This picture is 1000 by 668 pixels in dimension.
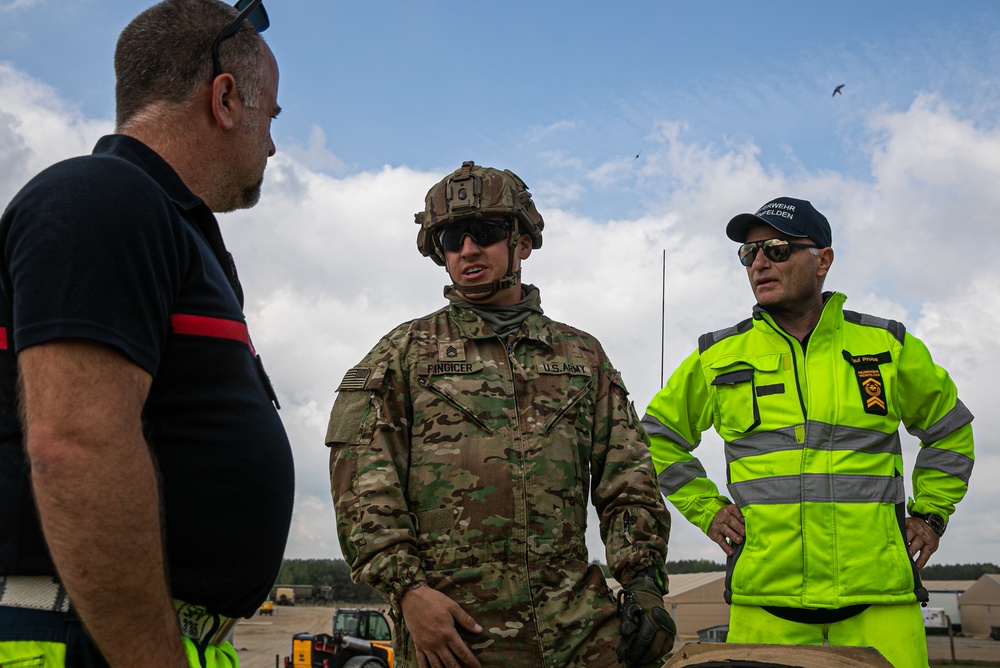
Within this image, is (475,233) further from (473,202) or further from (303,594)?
(303,594)

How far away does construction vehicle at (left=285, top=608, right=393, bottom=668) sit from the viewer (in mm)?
22828

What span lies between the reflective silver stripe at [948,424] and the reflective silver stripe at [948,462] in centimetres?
6

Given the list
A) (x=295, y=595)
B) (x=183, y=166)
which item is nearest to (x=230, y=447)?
(x=183, y=166)

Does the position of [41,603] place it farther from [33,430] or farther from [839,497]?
[839,497]

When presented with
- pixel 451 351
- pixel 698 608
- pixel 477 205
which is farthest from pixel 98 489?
pixel 698 608

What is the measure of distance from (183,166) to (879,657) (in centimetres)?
265

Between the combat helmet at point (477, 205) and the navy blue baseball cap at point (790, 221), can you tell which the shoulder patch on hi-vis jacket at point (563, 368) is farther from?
the navy blue baseball cap at point (790, 221)

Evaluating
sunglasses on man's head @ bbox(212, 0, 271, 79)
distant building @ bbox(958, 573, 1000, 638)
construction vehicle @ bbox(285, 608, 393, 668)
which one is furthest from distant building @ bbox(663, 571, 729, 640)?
sunglasses on man's head @ bbox(212, 0, 271, 79)

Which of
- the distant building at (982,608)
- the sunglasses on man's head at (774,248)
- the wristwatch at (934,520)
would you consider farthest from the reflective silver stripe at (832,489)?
the distant building at (982,608)

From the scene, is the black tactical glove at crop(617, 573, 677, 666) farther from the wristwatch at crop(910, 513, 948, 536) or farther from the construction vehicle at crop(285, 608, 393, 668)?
the construction vehicle at crop(285, 608, 393, 668)

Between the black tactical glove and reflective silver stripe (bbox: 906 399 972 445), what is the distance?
86.6 inches

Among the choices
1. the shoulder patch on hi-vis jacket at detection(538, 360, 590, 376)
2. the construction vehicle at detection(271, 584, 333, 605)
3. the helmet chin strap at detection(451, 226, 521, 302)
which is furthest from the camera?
the construction vehicle at detection(271, 584, 333, 605)

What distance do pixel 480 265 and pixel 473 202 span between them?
283 mm

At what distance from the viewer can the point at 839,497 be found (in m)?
4.28
